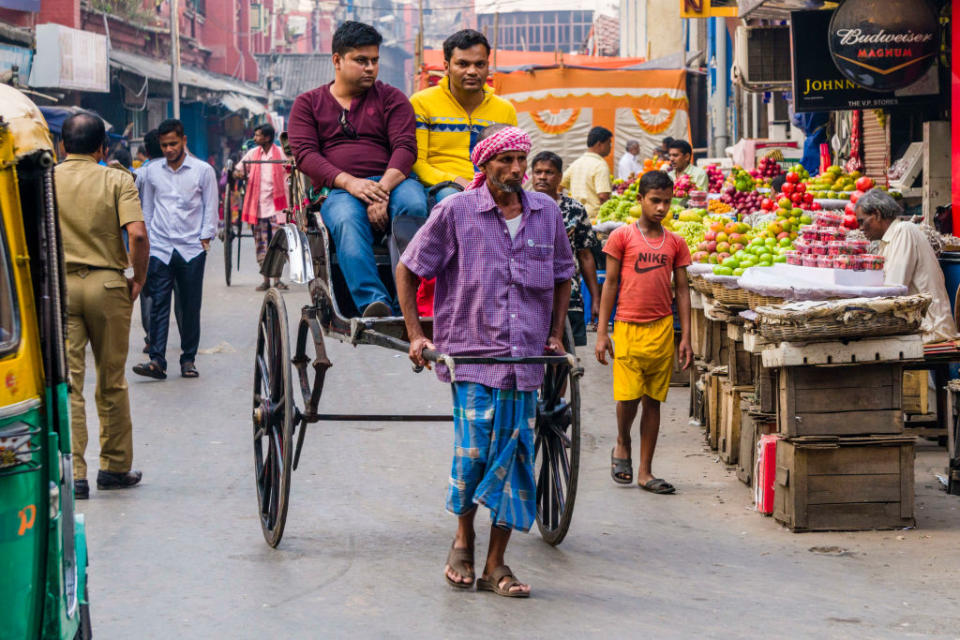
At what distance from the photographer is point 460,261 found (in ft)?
17.9

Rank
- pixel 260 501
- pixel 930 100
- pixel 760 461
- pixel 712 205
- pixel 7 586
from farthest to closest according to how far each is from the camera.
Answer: pixel 712 205 → pixel 930 100 → pixel 760 461 → pixel 260 501 → pixel 7 586

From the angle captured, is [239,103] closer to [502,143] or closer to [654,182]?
[654,182]

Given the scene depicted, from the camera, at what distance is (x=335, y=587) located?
5570 mm

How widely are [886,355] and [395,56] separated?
8303 cm

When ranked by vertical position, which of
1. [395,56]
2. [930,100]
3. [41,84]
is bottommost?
[930,100]

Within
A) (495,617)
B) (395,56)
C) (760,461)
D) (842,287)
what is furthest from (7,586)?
(395,56)

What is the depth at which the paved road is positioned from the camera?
513cm

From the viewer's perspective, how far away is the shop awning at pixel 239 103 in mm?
35688

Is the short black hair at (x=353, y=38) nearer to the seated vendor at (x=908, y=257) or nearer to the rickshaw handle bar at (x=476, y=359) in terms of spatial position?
the rickshaw handle bar at (x=476, y=359)

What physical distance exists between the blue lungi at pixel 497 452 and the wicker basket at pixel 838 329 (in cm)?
154

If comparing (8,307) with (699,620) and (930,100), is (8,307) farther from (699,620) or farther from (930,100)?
(930,100)

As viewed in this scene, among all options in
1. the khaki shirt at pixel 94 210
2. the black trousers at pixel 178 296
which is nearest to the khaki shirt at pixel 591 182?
the black trousers at pixel 178 296

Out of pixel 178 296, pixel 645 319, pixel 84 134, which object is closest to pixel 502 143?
pixel 645 319

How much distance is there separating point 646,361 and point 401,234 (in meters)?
1.80
